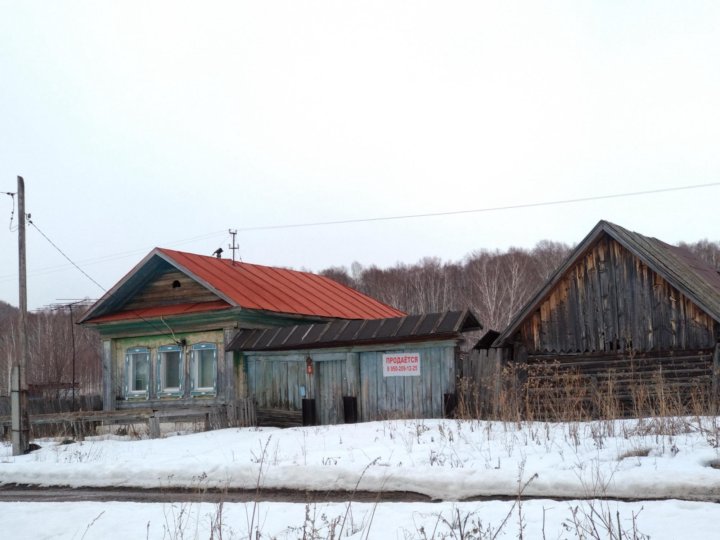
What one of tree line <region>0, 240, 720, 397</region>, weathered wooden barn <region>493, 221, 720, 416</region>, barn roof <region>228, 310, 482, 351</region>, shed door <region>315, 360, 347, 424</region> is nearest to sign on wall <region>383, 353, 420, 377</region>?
barn roof <region>228, 310, 482, 351</region>

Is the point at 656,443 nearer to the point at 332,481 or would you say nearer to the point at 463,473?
the point at 463,473

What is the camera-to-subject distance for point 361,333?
18.0 metres

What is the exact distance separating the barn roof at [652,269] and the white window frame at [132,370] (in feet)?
36.0

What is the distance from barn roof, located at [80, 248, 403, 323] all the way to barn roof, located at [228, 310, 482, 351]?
1.14m

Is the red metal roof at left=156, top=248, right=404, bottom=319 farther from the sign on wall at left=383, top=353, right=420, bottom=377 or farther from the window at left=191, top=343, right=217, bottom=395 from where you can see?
the sign on wall at left=383, top=353, right=420, bottom=377

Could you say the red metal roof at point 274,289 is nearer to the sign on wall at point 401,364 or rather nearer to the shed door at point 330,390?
the shed door at point 330,390

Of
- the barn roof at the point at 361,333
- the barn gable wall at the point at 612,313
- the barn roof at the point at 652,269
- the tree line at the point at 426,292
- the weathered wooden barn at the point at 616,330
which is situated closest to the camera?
the barn roof at the point at 652,269

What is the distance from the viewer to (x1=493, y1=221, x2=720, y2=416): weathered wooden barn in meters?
15.5

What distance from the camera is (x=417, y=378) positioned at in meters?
17.5

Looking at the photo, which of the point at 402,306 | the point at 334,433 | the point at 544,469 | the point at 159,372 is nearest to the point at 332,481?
the point at 544,469

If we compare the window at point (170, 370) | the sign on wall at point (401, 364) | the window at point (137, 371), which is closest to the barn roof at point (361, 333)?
the sign on wall at point (401, 364)

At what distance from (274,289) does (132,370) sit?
16.5ft

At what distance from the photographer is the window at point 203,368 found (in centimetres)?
2142

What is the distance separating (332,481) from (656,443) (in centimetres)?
422
